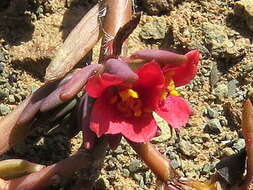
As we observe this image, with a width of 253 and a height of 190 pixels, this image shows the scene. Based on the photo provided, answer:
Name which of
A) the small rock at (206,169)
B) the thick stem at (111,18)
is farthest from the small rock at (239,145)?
the thick stem at (111,18)

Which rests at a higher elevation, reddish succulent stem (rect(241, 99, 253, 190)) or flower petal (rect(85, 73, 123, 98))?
flower petal (rect(85, 73, 123, 98))

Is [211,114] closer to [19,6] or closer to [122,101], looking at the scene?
[122,101]

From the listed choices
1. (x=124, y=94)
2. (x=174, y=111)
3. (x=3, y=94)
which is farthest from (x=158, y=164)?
(x=3, y=94)

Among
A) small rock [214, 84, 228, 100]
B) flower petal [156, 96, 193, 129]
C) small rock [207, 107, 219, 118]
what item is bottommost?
small rock [207, 107, 219, 118]

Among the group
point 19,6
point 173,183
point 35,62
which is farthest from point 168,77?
point 19,6

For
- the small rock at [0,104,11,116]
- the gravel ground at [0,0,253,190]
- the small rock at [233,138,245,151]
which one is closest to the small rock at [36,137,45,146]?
the gravel ground at [0,0,253,190]

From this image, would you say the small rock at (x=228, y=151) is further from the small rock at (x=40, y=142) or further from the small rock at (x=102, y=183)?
the small rock at (x=40, y=142)

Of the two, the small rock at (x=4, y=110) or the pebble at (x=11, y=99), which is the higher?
the pebble at (x=11, y=99)

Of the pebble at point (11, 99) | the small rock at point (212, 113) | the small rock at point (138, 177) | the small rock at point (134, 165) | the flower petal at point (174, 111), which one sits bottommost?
the small rock at point (138, 177)

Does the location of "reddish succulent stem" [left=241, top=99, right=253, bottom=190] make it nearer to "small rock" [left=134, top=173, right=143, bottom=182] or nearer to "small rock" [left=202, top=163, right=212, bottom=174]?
"small rock" [left=202, top=163, right=212, bottom=174]
